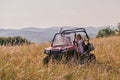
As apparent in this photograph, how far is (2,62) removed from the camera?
6.34 m

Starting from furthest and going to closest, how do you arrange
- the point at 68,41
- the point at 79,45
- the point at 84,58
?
the point at 68,41, the point at 79,45, the point at 84,58

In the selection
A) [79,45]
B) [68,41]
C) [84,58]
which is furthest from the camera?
[68,41]

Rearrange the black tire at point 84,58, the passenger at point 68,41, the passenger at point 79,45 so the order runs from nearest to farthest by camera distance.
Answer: the black tire at point 84,58
the passenger at point 79,45
the passenger at point 68,41

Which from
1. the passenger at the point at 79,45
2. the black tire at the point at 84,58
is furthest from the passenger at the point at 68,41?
the black tire at the point at 84,58

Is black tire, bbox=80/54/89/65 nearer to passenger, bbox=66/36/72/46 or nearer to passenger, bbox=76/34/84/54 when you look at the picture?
passenger, bbox=76/34/84/54

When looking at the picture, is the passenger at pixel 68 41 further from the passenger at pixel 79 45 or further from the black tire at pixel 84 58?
the black tire at pixel 84 58

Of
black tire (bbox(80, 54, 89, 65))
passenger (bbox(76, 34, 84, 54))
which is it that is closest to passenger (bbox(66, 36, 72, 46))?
passenger (bbox(76, 34, 84, 54))

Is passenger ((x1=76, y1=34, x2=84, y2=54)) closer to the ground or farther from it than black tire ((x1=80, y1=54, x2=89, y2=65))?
farther from it

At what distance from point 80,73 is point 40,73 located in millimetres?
2027

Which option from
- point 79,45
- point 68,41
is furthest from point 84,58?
point 68,41

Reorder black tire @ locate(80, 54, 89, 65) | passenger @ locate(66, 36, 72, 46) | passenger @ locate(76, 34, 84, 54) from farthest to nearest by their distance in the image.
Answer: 1. passenger @ locate(66, 36, 72, 46)
2. passenger @ locate(76, 34, 84, 54)
3. black tire @ locate(80, 54, 89, 65)

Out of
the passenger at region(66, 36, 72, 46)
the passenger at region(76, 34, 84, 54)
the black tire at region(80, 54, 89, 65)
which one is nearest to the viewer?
the black tire at region(80, 54, 89, 65)

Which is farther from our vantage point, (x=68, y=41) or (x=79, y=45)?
(x=68, y=41)

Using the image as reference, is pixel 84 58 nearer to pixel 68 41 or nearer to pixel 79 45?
pixel 79 45
